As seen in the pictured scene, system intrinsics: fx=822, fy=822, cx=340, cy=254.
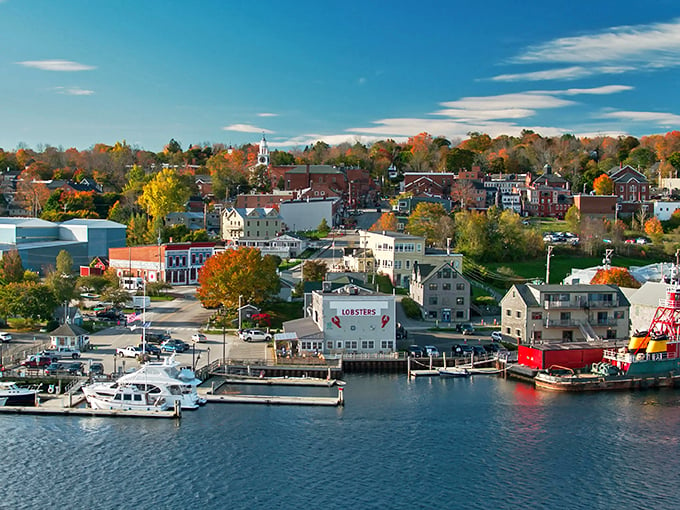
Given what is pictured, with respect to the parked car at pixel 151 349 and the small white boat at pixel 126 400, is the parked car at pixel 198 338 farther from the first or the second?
the small white boat at pixel 126 400

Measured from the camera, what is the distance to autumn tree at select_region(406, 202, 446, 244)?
67875 mm

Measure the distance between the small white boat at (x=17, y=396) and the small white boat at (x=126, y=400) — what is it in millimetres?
2289

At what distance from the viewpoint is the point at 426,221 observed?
71.3 meters

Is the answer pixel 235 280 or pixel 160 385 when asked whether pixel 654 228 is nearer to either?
pixel 235 280

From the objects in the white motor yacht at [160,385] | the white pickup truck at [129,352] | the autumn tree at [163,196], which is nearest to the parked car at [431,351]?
the white motor yacht at [160,385]

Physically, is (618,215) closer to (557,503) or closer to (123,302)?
(123,302)

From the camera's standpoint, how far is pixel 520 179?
10112 cm

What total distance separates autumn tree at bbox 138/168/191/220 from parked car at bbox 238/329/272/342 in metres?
37.1

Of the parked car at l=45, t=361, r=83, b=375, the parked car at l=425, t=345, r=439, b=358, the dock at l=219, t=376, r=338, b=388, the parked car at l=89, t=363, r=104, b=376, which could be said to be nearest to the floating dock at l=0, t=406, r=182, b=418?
the parked car at l=89, t=363, r=104, b=376

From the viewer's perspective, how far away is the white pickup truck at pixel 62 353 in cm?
3553

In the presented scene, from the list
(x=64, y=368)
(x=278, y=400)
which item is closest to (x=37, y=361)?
(x=64, y=368)

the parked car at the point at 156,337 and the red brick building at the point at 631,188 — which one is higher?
the red brick building at the point at 631,188

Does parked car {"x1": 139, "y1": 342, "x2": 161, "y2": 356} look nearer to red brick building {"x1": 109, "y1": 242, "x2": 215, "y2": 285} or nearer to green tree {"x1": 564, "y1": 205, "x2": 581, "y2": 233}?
red brick building {"x1": 109, "y1": 242, "x2": 215, "y2": 285}

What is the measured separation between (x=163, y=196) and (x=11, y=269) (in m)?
28.8
